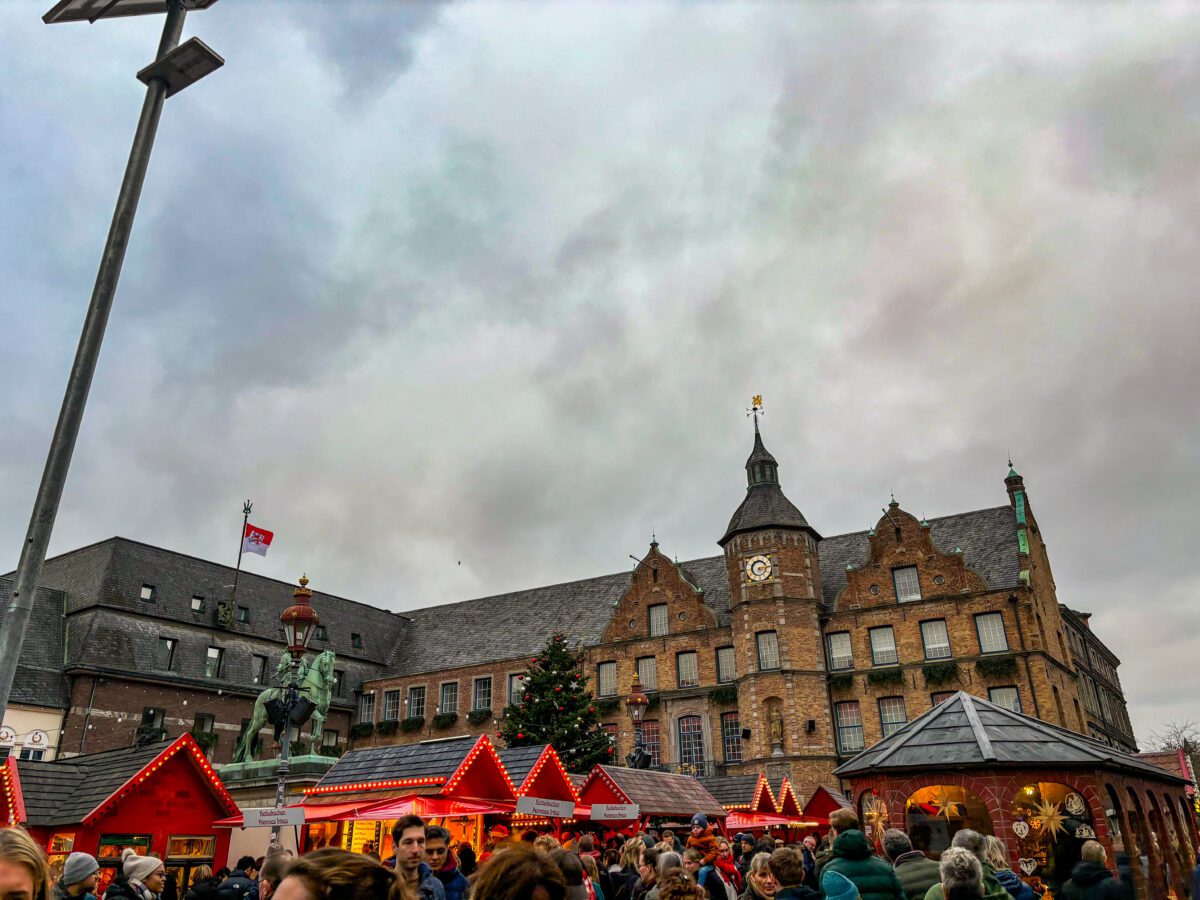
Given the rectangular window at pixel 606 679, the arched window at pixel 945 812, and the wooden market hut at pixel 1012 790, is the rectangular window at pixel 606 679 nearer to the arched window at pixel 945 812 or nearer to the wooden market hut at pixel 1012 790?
the wooden market hut at pixel 1012 790

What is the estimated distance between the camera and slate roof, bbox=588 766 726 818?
19469 millimetres

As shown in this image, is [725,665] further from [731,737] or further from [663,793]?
[663,793]

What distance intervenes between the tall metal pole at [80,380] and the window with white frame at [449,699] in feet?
141

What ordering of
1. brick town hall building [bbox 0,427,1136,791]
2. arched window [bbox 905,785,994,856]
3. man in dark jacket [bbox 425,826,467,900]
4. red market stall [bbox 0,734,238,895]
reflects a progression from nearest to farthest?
man in dark jacket [bbox 425,826,467,900]
arched window [bbox 905,785,994,856]
red market stall [bbox 0,734,238,895]
brick town hall building [bbox 0,427,1136,791]

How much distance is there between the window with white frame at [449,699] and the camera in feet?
153

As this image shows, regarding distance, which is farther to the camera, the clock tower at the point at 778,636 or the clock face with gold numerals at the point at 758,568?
the clock face with gold numerals at the point at 758,568

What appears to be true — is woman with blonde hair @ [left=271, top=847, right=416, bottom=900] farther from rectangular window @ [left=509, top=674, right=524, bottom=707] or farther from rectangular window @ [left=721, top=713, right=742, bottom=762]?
rectangular window @ [left=509, top=674, right=524, bottom=707]

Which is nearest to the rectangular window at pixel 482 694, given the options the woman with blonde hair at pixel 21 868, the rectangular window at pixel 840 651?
the rectangular window at pixel 840 651

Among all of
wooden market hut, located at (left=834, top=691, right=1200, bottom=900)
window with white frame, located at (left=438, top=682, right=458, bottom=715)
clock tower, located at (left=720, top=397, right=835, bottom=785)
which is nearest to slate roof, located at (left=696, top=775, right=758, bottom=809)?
clock tower, located at (left=720, top=397, right=835, bottom=785)

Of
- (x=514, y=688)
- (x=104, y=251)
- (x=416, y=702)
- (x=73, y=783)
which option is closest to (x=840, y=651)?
(x=514, y=688)

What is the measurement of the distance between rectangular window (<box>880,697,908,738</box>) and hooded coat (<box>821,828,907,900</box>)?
31.6 metres

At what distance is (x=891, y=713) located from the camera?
35.8 m

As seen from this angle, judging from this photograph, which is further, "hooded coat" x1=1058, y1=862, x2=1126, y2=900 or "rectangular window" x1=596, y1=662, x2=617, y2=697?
"rectangular window" x1=596, y1=662, x2=617, y2=697

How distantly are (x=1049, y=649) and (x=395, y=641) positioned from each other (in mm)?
37036
